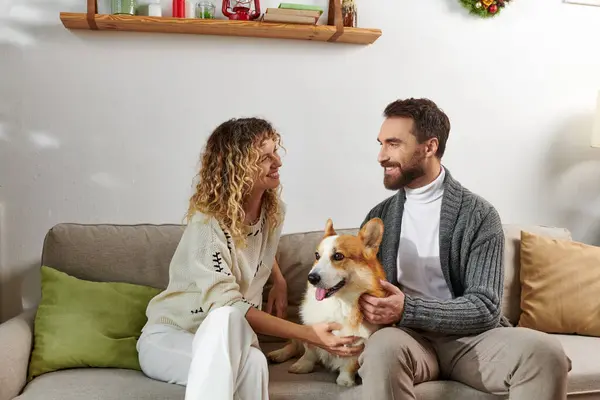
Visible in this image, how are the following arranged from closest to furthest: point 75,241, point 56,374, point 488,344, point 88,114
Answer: point 488,344 < point 56,374 < point 75,241 < point 88,114

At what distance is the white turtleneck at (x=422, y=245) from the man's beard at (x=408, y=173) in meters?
0.05

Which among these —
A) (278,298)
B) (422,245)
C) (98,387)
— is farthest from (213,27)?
(98,387)

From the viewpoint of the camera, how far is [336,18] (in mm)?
2799

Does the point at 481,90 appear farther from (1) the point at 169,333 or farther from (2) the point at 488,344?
(1) the point at 169,333

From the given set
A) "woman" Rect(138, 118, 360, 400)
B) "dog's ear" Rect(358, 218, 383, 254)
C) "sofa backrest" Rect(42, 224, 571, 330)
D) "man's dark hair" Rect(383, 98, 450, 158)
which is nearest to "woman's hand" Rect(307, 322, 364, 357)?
"woman" Rect(138, 118, 360, 400)

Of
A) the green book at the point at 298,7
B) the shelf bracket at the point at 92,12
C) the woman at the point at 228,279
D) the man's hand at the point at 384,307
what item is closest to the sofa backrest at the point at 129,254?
the woman at the point at 228,279

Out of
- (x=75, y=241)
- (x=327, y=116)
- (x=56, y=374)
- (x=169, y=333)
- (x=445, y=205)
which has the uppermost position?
(x=327, y=116)

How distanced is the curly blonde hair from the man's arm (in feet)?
1.83

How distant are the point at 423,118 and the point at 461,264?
471mm

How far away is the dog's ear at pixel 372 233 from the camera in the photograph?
78.1 inches

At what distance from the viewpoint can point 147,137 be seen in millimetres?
2814

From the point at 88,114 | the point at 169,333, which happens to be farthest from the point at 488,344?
the point at 88,114

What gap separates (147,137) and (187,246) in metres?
0.87

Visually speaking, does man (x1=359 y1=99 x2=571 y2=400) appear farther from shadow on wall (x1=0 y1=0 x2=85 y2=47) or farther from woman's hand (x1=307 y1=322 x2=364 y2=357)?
shadow on wall (x1=0 y1=0 x2=85 y2=47)
